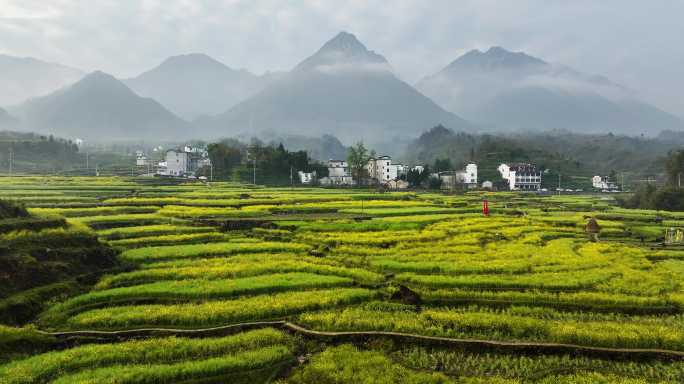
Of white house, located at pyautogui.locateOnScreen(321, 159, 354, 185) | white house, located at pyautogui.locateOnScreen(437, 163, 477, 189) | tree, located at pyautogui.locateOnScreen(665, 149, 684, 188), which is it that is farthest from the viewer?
white house, located at pyautogui.locateOnScreen(437, 163, 477, 189)

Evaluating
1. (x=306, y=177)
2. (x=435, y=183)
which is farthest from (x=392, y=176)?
(x=306, y=177)

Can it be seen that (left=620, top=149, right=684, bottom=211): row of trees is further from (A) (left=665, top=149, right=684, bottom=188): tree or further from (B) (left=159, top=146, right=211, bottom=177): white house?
(B) (left=159, top=146, right=211, bottom=177): white house

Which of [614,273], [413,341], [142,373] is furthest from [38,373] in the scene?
[614,273]

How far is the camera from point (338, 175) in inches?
3863

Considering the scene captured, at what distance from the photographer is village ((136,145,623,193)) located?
8812 cm

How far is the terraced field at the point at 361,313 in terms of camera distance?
1095 cm

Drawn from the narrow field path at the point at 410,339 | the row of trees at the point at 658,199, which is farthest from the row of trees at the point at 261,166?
the narrow field path at the point at 410,339

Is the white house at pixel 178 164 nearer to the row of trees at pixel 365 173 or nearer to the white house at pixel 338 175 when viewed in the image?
the white house at pixel 338 175

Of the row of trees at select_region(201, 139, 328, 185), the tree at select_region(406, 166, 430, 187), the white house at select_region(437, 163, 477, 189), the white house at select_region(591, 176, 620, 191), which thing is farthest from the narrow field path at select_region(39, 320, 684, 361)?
the white house at select_region(591, 176, 620, 191)

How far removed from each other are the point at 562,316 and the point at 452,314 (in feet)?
11.5

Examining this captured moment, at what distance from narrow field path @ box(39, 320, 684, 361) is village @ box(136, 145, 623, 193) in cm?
7116

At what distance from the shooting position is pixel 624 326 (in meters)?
13.1

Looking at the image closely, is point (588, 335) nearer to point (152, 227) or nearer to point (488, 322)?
point (488, 322)

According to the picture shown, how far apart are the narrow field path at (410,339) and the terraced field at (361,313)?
0.04 meters
